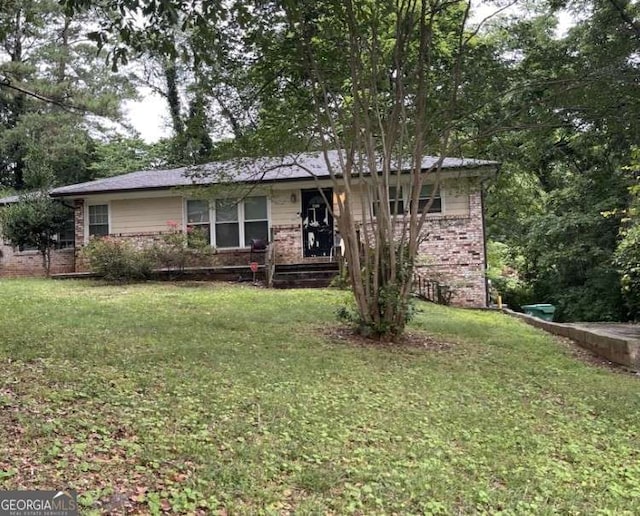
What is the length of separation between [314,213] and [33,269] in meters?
8.77

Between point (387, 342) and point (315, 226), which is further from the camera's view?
point (315, 226)

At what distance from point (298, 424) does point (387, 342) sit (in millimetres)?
3515

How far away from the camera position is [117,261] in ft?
44.0

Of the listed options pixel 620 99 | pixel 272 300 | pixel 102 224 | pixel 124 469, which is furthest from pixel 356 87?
pixel 102 224

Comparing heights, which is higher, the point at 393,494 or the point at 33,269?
the point at 33,269

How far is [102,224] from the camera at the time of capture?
16047 mm

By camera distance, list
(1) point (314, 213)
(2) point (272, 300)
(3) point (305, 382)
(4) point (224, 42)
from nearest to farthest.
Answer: (3) point (305, 382) < (4) point (224, 42) < (2) point (272, 300) < (1) point (314, 213)

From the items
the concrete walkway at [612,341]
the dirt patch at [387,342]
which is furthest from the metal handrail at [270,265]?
the concrete walkway at [612,341]

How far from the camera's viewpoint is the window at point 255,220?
15.5 meters

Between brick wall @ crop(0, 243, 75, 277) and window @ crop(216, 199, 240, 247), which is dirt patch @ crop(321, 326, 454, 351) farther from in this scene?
brick wall @ crop(0, 243, 75, 277)

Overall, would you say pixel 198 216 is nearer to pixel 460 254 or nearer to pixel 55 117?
pixel 460 254

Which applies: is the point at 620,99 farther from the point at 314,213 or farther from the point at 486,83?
the point at 314,213

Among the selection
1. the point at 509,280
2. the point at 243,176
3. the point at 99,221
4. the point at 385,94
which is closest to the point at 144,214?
the point at 99,221
